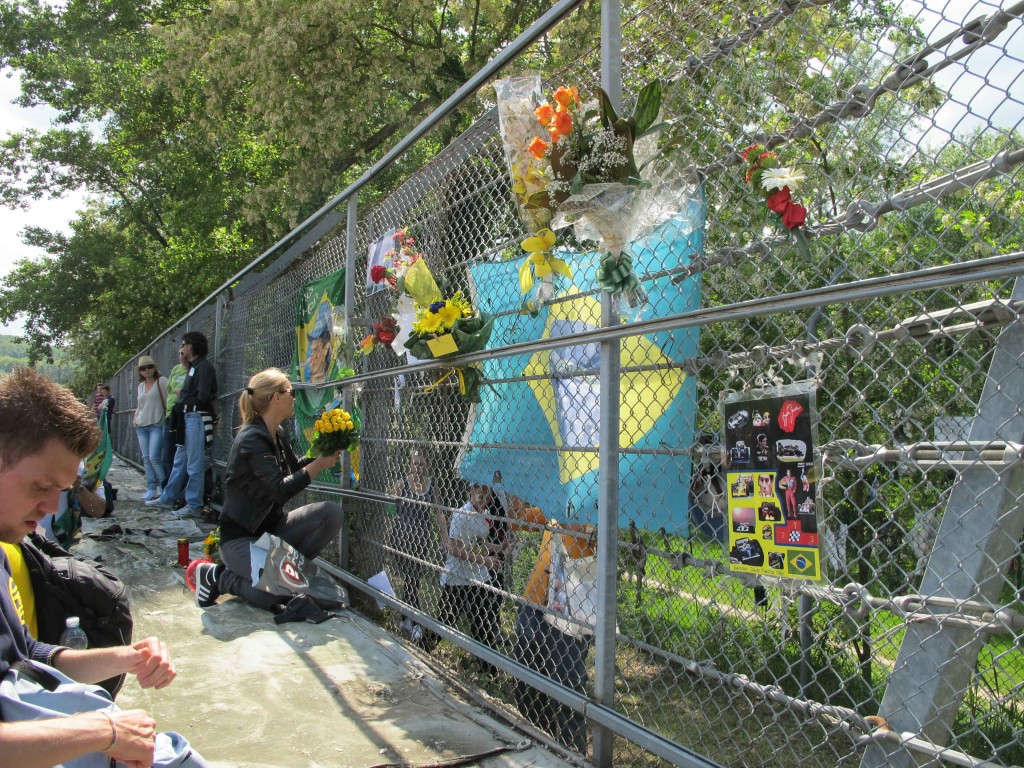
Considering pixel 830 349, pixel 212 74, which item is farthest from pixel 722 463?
pixel 212 74

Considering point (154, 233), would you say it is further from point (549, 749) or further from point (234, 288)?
point (549, 749)

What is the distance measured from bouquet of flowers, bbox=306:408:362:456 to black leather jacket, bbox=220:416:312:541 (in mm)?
201

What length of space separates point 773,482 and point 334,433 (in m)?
3.14

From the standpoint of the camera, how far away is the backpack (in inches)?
92.7

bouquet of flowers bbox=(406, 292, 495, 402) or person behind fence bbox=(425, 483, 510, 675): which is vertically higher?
bouquet of flowers bbox=(406, 292, 495, 402)

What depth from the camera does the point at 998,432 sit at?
5.97ft

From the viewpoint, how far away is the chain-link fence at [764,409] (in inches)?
74.0

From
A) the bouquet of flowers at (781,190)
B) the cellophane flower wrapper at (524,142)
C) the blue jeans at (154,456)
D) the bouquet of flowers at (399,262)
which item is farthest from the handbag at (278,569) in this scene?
the blue jeans at (154,456)

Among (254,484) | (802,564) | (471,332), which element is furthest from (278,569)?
(802,564)

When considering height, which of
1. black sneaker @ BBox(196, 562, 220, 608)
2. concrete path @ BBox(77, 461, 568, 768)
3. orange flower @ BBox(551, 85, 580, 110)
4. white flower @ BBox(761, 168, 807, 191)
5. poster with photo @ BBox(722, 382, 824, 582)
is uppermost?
orange flower @ BBox(551, 85, 580, 110)

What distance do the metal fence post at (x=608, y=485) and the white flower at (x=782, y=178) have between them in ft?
2.56

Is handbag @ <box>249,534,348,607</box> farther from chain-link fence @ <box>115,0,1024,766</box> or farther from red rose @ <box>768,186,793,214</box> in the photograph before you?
red rose @ <box>768,186,793,214</box>

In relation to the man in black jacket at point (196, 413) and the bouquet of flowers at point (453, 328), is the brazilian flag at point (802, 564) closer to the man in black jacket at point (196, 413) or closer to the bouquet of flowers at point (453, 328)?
the bouquet of flowers at point (453, 328)

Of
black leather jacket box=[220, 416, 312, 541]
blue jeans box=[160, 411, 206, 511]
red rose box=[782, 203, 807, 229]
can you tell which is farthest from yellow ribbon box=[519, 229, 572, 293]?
blue jeans box=[160, 411, 206, 511]
